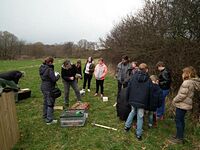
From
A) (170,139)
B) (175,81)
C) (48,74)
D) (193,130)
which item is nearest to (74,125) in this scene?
(48,74)

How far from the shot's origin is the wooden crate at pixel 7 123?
4.38 metres

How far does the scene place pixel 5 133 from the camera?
14.9ft

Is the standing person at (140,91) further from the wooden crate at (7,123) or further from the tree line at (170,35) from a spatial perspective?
the wooden crate at (7,123)

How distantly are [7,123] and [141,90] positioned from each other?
10.9 ft

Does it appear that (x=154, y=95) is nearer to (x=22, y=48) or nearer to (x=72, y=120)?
(x=72, y=120)

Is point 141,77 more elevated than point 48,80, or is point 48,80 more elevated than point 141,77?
point 141,77

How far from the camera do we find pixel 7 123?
466cm

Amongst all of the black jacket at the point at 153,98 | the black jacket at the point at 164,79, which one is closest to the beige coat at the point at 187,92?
the black jacket at the point at 153,98

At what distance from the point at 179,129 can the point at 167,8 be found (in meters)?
5.83

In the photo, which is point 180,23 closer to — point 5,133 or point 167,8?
point 167,8

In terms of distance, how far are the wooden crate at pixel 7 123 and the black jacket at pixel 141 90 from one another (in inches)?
120

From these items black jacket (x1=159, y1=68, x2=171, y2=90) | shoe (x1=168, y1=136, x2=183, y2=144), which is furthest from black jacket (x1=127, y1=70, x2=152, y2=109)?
black jacket (x1=159, y1=68, x2=171, y2=90)

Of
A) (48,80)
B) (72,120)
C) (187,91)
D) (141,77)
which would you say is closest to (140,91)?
(141,77)

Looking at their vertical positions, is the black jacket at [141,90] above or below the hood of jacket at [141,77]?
below
